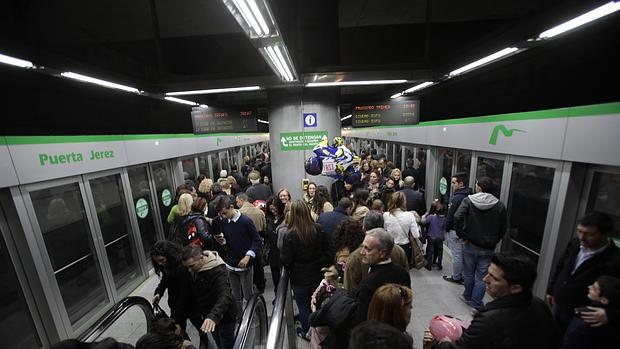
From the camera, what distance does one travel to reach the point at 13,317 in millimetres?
3877

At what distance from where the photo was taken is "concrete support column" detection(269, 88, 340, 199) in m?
5.47

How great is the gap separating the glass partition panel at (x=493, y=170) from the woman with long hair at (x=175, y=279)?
4.82 metres

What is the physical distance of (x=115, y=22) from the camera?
15.0 feet

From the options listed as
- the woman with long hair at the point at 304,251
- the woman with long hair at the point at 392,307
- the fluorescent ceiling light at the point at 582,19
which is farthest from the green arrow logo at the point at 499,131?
the woman with long hair at the point at 392,307

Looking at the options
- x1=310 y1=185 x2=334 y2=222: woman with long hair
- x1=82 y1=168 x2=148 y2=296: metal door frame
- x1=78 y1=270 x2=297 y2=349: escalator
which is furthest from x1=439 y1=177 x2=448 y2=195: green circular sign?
x1=82 y1=168 x2=148 y2=296: metal door frame

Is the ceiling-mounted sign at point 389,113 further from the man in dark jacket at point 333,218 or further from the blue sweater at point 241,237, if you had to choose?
the blue sweater at point 241,237

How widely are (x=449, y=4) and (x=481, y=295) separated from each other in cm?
497

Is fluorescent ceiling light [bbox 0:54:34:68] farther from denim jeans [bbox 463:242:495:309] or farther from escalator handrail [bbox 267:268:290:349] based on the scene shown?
denim jeans [bbox 463:242:495:309]

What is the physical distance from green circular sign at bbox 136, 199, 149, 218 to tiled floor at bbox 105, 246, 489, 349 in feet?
5.00

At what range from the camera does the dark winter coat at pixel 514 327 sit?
1451mm

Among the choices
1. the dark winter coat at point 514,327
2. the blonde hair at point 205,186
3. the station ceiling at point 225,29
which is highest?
the station ceiling at point 225,29

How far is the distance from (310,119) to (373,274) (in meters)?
4.23

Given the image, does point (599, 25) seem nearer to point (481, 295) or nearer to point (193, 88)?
point (481, 295)

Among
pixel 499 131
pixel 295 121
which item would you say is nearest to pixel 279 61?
pixel 295 121
